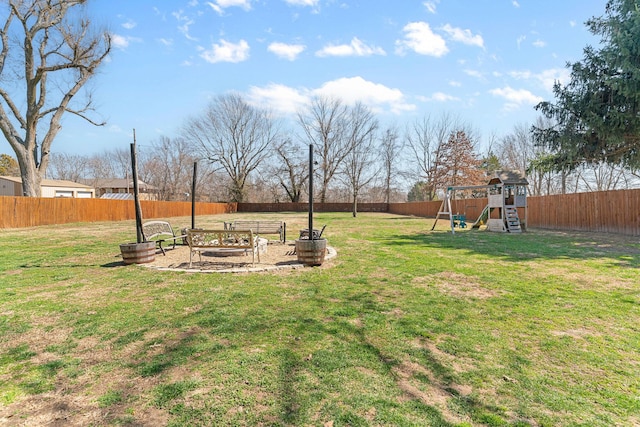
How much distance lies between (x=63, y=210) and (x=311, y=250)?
1976cm

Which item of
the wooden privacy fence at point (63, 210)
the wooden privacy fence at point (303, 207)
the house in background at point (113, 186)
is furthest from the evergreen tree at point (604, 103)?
the house in background at point (113, 186)

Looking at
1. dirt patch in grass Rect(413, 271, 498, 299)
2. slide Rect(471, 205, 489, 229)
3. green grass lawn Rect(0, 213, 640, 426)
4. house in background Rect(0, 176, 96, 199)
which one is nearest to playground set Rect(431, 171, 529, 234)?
slide Rect(471, 205, 489, 229)

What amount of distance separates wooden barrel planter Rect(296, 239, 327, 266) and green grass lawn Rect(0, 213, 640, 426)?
0.80 m

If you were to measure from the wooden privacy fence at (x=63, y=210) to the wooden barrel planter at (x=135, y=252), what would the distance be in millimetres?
14497

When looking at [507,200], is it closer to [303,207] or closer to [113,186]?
[303,207]

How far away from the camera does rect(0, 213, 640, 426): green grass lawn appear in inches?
85.4

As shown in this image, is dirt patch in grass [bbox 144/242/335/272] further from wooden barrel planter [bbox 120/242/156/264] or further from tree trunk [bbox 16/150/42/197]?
tree trunk [bbox 16/150/42/197]

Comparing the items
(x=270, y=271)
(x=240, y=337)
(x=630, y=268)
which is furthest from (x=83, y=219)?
(x=630, y=268)

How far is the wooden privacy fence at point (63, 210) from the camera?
16.2m

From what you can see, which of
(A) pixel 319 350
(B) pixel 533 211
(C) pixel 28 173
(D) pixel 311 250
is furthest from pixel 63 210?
(B) pixel 533 211

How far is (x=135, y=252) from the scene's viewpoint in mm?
6824

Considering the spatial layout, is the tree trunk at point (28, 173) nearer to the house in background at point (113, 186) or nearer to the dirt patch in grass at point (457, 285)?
the dirt patch in grass at point (457, 285)

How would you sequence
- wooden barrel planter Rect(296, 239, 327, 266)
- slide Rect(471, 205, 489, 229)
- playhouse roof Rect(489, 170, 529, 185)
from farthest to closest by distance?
slide Rect(471, 205, 489, 229)
playhouse roof Rect(489, 170, 529, 185)
wooden barrel planter Rect(296, 239, 327, 266)

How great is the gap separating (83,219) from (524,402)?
81.1ft
